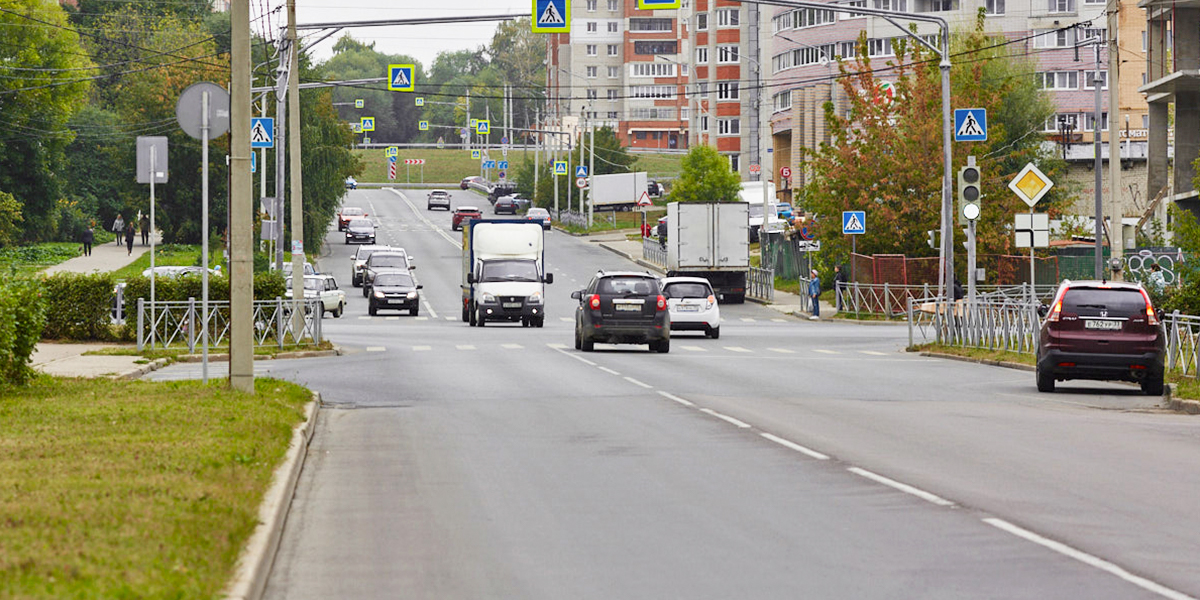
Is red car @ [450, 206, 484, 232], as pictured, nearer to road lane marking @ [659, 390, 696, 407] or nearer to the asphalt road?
the asphalt road

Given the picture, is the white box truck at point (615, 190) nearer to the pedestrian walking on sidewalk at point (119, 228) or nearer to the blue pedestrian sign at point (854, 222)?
the pedestrian walking on sidewalk at point (119, 228)

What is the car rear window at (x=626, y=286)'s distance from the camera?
31.8 metres

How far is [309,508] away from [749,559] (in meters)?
3.55

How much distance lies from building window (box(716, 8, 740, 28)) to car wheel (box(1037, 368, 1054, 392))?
394 feet

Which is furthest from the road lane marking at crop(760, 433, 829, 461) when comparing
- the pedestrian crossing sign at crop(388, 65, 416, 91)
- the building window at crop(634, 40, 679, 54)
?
the building window at crop(634, 40, 679, 54)

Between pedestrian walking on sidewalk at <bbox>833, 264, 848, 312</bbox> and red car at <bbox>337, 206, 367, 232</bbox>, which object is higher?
red car at <bbox>337, 206, 367, 232</bbox>

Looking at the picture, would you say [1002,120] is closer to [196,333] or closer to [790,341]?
[790,341]

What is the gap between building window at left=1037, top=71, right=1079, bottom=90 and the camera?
93438mm

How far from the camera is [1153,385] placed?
890 inches

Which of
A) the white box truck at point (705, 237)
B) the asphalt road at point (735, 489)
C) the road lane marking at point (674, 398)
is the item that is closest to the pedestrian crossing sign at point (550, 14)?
the asphalt road at point (735, 489)

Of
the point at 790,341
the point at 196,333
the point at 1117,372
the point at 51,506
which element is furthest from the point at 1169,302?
the point at 51,506

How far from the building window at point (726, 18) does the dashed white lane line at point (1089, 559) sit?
133 metres

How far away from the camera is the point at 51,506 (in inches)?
360

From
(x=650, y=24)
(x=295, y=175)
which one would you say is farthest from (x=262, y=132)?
(x=650, y=24)
